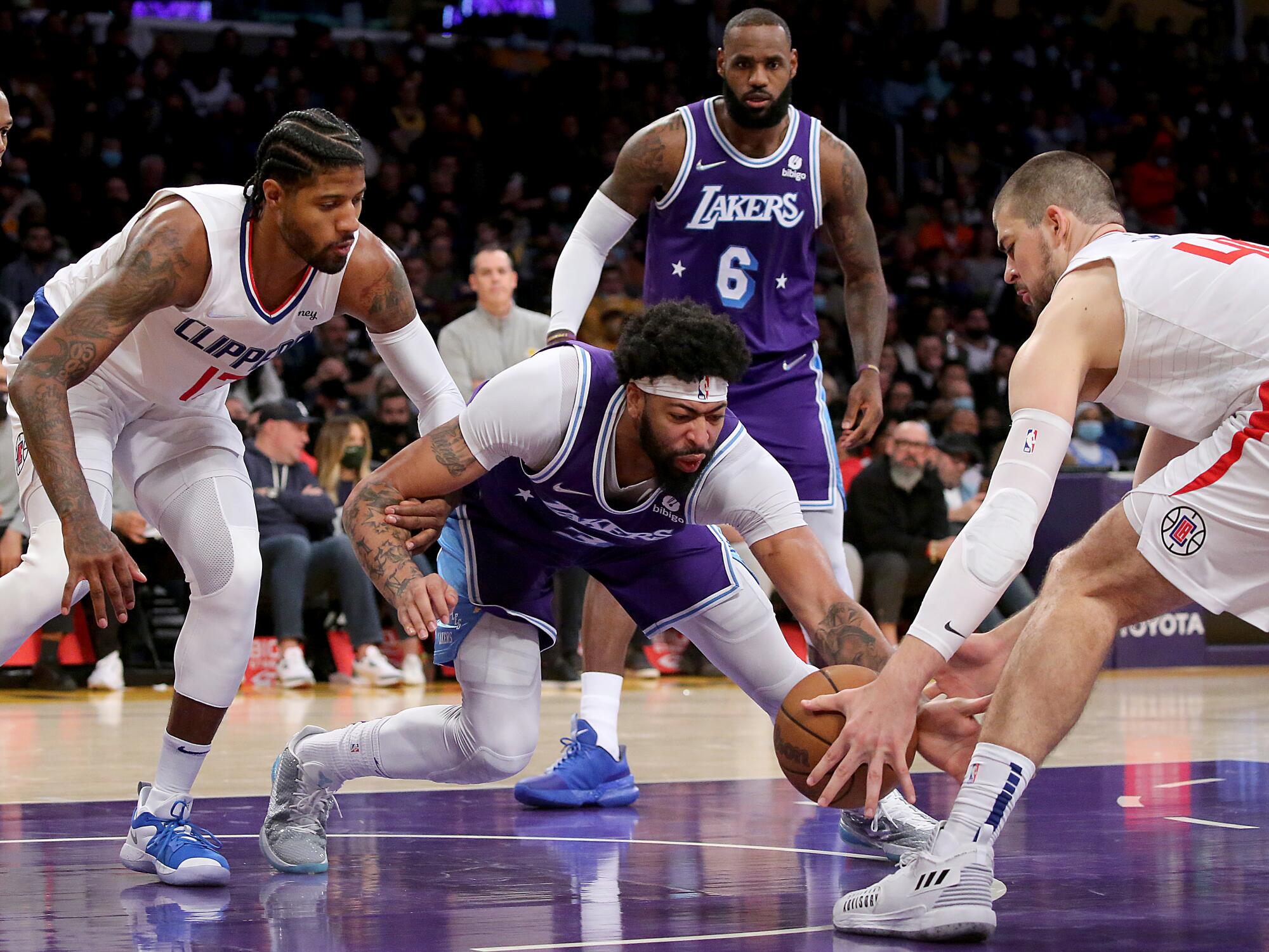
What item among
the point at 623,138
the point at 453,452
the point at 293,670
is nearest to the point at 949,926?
the point at 453,452

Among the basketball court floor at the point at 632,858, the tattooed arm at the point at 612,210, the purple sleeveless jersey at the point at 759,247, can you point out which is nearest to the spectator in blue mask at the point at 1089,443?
the basketball court floor at the point at 632,858

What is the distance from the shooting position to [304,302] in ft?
13.4

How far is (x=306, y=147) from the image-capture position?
3.83m

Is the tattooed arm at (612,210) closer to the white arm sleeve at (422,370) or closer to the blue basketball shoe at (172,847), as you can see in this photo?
the white arm sleeve at (422,370)

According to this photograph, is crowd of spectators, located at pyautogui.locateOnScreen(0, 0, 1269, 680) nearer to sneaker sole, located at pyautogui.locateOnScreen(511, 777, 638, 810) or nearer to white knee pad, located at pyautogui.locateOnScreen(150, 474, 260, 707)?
sneaker sole, located at pyautogui.locateOnScreen(511, 777, 638, 810)

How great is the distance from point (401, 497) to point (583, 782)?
1.69m

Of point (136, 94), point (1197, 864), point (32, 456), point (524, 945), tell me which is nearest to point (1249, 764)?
point (1197, 864)

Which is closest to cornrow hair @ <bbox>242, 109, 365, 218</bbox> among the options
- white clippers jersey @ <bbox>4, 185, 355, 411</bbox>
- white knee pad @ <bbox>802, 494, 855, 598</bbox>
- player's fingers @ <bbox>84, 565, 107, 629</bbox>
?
white clippers jersey @ <bbox>4, 185, 355, 411</bbox>

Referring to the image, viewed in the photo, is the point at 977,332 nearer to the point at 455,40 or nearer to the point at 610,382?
the point at 455,40

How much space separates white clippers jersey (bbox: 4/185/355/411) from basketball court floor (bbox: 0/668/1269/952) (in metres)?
1.25

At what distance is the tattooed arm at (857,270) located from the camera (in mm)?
5359

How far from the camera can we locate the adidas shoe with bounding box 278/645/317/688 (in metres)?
8.77

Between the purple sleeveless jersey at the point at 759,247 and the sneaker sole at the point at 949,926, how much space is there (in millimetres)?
2144

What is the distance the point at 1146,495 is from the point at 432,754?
6.23ft
